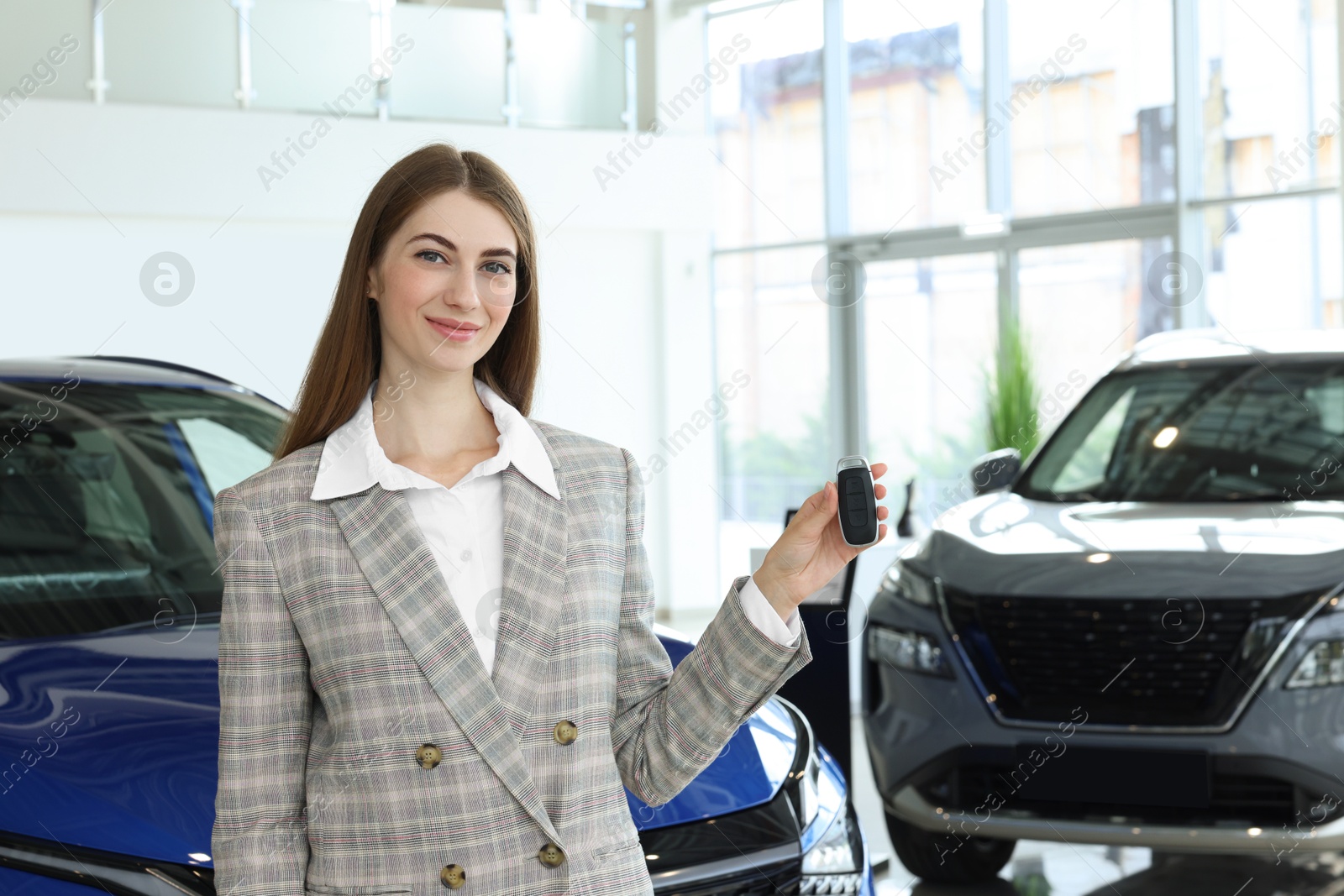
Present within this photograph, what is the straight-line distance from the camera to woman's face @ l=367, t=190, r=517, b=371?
1.41 m

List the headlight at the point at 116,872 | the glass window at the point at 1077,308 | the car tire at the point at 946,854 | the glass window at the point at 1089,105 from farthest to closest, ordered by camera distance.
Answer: the glass window at the point at 1077,308, the glass window at the point at 1089,105, the car tire at the point at 946,854, the headlight at the point at 116,872

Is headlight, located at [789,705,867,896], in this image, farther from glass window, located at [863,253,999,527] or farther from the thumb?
glass window, located at [863,253,999,527]

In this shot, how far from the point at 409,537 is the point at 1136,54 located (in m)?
7.95

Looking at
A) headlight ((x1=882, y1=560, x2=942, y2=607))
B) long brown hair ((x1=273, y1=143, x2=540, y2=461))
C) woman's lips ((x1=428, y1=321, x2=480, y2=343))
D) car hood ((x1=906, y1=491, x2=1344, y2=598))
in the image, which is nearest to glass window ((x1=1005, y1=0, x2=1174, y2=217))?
car hood ((x1=906, y1=491, x2=1344, y2=598))

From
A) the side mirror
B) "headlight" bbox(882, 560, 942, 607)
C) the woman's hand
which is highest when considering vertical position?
the woman's hand

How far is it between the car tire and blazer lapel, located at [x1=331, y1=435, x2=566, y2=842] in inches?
103

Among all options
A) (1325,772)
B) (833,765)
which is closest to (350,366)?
(833,765)

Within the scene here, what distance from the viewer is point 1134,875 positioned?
3967 mm

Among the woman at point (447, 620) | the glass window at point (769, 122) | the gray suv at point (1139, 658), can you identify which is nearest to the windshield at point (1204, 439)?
the gray suv at point (1139, 658)

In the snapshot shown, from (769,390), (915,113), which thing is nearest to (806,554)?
(915,113)

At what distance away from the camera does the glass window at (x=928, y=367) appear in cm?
Result: 909

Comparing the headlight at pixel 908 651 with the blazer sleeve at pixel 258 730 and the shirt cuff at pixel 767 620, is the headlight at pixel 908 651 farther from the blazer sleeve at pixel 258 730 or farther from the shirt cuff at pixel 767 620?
the blazer sleeve at pixel 258 730

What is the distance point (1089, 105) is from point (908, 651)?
5952mm

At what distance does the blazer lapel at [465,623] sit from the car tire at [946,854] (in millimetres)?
2618
